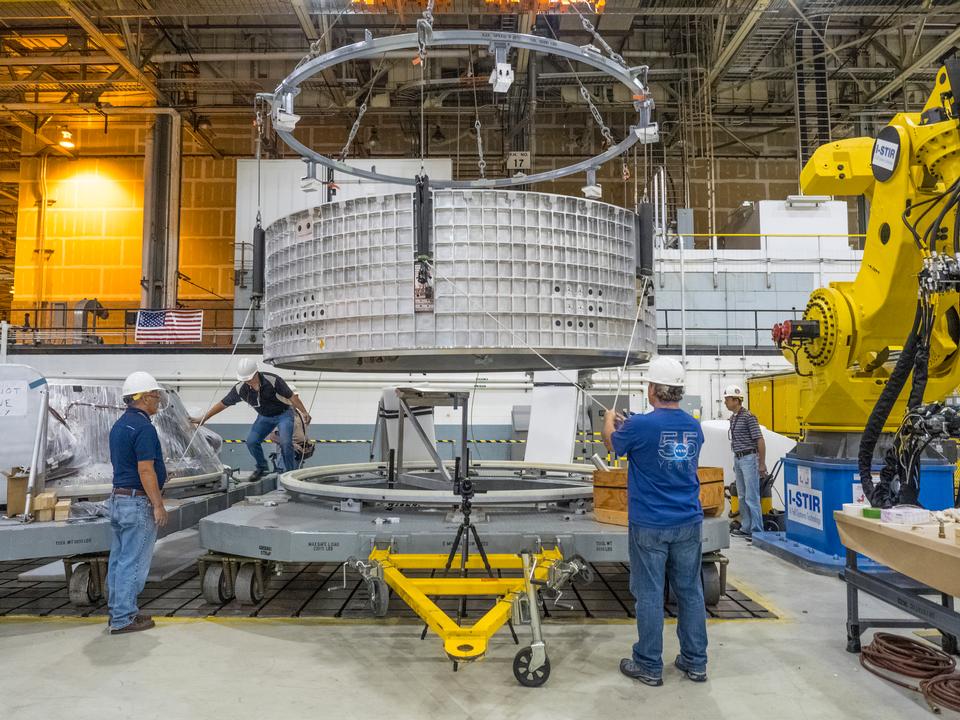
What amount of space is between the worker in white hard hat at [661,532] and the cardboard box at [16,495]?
448 cm

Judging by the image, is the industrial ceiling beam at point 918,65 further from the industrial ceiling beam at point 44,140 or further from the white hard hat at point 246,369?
the industrial ceiling beam at point 44,140

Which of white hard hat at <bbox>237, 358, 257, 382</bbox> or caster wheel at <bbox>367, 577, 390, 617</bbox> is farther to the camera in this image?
white hard hat at <bbox>237, 358, 257, 382</bbox>

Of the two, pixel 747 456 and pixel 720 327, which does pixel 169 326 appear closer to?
pixel 747 456

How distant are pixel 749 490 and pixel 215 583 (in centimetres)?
602

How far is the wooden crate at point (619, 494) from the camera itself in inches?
201

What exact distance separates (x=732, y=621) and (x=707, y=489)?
0.97 metres

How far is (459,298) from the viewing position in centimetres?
521

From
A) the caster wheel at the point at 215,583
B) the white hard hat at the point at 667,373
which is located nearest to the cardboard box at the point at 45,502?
the caster wheel at the point at 215,583

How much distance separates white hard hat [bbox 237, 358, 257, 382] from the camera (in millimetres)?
7199

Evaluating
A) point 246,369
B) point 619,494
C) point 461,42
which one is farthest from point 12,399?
point 619,494

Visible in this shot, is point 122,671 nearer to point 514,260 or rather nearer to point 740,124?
point 514,260

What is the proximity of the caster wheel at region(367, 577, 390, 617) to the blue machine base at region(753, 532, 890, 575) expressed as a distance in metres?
4.09

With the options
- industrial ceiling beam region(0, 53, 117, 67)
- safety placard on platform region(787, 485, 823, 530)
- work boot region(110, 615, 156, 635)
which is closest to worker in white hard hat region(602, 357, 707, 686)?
work boot region(110, 615, 156, 635)

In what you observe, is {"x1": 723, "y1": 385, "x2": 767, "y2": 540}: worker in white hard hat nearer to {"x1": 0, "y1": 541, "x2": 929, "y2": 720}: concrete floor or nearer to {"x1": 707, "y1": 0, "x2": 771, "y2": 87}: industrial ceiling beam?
{"x1": 0, "y1": 541, "x2": 929, "y2": 720}: concrete floor
